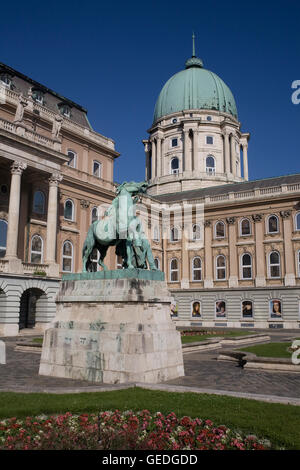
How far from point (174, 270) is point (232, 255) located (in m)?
8.36

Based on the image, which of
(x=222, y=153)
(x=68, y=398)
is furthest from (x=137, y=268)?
(x=222, y=153)

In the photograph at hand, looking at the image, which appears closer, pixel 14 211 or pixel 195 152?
pixel 14 211

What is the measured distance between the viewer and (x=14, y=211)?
3120cm

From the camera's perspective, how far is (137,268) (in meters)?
11.9

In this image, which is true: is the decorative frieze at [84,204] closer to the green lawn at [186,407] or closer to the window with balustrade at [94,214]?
the window with balustrade at [94,214]

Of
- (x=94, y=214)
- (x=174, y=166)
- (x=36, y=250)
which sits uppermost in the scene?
(x=174, y=166)

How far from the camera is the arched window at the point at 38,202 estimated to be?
3631 centimetres

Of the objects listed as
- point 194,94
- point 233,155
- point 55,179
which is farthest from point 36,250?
point 194,94

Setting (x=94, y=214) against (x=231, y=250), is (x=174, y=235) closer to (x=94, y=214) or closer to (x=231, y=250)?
(x=231, y=250)

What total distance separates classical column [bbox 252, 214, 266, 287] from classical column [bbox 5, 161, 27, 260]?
27042mm

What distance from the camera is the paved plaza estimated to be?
32.0 feet

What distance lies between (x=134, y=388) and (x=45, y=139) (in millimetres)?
29143

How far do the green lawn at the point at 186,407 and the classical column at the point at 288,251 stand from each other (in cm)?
3754
